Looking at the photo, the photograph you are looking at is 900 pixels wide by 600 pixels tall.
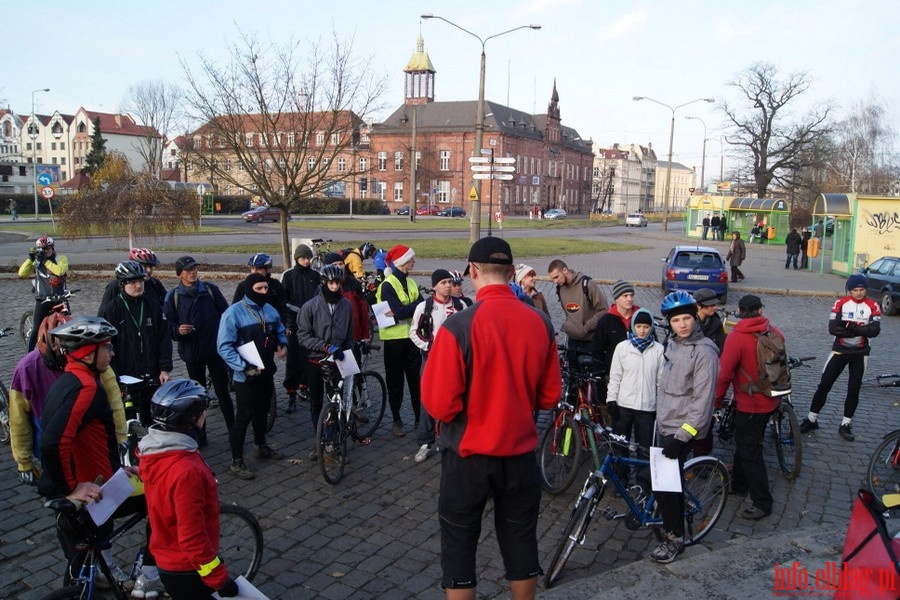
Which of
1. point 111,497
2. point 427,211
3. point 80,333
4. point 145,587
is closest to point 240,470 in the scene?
point 145,587

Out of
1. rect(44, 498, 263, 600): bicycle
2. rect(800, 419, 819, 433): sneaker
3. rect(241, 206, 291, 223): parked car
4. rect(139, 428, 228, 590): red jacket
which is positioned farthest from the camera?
rect(241, 206, 291, 223): parked car

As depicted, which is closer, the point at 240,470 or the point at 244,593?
the point at 244,593

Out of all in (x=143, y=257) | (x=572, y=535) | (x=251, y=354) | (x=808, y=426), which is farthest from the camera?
(x=808, y=426)

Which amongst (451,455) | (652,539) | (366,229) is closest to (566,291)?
(652,539)

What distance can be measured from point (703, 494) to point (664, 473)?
0.84 metres

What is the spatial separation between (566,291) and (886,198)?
22.8 m

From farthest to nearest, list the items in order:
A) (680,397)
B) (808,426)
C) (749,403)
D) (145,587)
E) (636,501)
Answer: (808,426)
(749,403)
(636,501)
(680,397)
(145,587)

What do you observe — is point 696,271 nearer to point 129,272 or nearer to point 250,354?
point 250,354

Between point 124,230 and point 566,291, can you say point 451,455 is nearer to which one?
point 566,291

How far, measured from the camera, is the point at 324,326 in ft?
22.6

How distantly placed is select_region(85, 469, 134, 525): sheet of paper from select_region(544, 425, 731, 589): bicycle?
8.94ft

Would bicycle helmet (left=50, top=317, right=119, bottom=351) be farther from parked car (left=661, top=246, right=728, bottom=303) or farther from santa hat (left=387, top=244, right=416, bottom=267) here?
parked car (left=661, top=246, right=728, bottom=303)

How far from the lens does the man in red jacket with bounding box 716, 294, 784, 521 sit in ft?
18.8

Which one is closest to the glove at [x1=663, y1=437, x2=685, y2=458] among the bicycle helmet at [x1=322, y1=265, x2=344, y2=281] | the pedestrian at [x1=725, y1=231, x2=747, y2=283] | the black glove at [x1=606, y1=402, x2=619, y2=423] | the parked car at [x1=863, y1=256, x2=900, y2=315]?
the black glove at [x1=606, y1=402, x2=619, y2=423]
